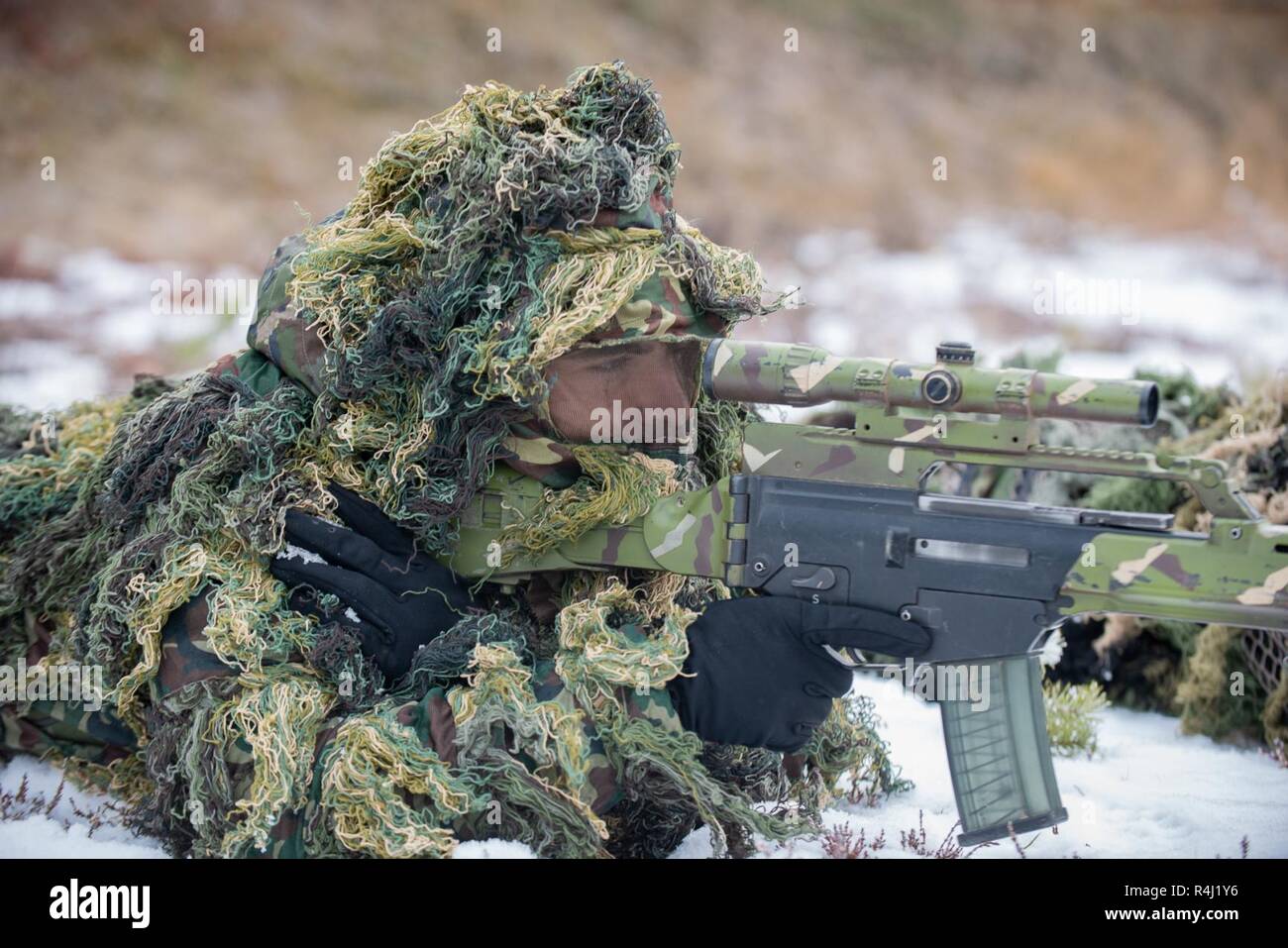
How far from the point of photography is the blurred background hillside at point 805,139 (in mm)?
9945

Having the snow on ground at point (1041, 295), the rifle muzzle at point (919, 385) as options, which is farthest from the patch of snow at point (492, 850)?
the snow on ground at point (1041, 295)

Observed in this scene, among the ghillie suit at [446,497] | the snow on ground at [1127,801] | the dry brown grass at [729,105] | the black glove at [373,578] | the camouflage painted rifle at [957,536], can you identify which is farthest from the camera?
the dry brown grass at [729,105]

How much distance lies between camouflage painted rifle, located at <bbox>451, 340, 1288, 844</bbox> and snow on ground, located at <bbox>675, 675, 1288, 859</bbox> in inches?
18.9

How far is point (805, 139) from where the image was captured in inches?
451

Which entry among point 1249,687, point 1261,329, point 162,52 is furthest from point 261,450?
point 162,52

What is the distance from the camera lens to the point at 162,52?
10.8 m

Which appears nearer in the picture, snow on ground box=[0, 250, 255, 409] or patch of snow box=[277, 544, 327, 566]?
patch of snow box=[277, 544, 327, 566]

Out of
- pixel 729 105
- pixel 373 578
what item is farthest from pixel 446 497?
pixel 729 105

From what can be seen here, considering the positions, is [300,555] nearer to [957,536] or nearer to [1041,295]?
[957,536]

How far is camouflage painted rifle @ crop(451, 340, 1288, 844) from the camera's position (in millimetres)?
2748

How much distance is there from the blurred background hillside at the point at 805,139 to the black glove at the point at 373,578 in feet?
21.1

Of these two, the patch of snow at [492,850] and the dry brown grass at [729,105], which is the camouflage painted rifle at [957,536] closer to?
the patch of snow at [492,850]

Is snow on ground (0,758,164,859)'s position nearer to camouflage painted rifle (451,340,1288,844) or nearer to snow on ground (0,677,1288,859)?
snow on ground (0,677,1288,859)

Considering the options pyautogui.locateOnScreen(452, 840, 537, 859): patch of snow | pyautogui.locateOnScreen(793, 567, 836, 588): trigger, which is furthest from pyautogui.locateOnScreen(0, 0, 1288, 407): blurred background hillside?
pyautogui.locateOnScreen(452, 840, 537, 859): patch of snow
